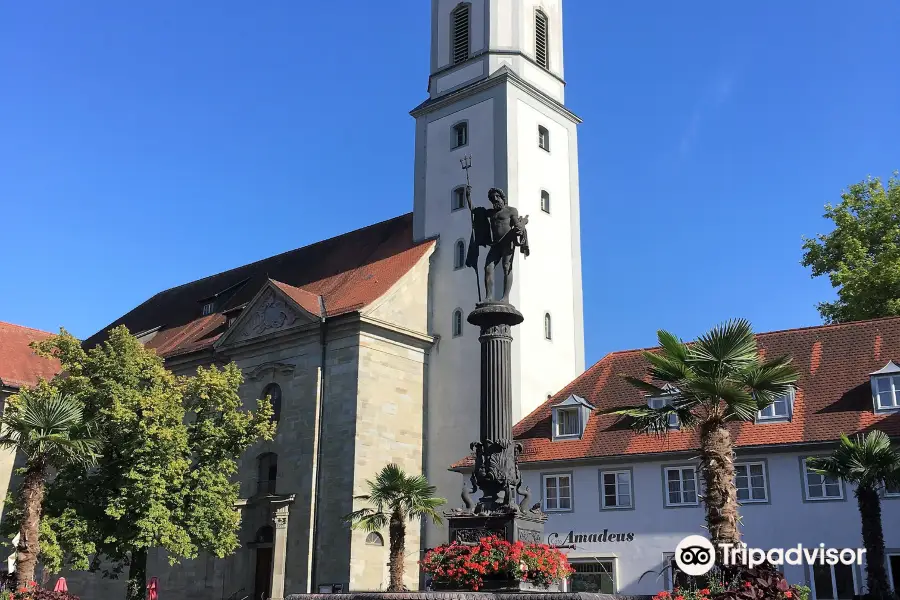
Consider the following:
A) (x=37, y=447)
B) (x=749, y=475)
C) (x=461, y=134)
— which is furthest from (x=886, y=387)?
(x=37, y=447)

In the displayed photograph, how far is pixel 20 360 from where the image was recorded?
46969mm

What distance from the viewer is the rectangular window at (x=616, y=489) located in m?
29.7

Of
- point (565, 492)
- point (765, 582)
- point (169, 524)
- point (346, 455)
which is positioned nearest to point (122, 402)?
point (169, 524)

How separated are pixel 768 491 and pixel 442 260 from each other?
51.8ft

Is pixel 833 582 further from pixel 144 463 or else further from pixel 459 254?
pixel 144 463

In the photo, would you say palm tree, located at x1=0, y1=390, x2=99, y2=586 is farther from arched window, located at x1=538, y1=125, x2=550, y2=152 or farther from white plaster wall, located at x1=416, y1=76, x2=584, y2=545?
arched window, located at x1=538, y1=125, x2=550, y2=152

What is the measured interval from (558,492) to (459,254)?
35.6ft

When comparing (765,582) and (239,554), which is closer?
(765,582)

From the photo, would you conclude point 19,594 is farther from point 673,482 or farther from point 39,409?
point 673,482

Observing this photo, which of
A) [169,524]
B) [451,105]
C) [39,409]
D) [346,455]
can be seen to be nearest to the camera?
[39,409]

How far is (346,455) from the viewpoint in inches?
1315

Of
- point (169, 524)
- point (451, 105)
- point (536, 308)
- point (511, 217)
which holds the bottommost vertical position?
point (169, 524)

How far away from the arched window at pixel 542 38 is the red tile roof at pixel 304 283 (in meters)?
8.66

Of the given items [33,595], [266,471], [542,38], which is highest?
[542,38]
